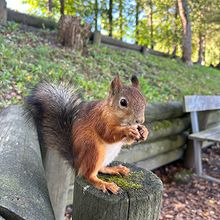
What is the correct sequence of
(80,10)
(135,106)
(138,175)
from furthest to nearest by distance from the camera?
(80,10) < (138,175) < (135,106)

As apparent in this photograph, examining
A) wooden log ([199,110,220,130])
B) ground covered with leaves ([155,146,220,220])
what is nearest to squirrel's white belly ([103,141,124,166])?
ground covered with leaves ([155,146,220,220])

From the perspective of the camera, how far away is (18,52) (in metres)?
3.75

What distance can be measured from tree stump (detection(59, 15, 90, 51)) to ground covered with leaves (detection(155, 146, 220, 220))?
2.36 metres

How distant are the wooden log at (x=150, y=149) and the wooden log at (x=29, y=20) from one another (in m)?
3.27

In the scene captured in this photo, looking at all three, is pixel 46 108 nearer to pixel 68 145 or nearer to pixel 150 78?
pixel 68 145

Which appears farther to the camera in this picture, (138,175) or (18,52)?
(18,52)

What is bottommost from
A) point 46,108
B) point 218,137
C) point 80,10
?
point 218,137

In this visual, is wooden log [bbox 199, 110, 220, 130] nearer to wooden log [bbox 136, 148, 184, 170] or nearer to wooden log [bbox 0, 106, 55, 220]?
wooden log [bbox 136, 148, 184, 170]

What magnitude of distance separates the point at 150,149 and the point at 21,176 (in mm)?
2414

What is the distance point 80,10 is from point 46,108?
10058mm

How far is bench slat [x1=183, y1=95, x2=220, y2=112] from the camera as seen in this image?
11.8 ft

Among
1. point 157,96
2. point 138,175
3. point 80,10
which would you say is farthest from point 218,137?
point 80,10

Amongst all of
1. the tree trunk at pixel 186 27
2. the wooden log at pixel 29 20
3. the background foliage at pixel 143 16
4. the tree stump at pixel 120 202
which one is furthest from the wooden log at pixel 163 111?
the background foliage at pixel 143 16

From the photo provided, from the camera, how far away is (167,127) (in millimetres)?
3449
